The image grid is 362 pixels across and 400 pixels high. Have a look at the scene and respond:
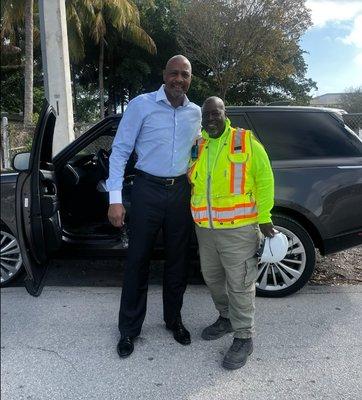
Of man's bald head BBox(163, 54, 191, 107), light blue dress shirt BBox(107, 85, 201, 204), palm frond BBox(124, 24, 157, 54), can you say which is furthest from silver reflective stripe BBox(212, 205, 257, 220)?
palm frond BBox(124, 24, 157, 54)

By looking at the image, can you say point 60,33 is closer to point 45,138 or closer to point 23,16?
point 45,138

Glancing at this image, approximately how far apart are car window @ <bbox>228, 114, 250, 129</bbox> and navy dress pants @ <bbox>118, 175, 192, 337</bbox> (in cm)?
118

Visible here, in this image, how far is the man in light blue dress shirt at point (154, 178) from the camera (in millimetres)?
2934

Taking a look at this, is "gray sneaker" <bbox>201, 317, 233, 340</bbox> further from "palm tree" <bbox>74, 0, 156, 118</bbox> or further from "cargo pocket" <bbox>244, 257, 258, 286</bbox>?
"palm tree" <bbox>74, 0, 156, 118</bbox>

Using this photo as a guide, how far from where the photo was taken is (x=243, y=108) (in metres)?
4.08

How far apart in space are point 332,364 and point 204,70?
2830 centimetres

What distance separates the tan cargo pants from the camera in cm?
289

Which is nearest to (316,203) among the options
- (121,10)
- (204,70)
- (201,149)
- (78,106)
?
(201,149)

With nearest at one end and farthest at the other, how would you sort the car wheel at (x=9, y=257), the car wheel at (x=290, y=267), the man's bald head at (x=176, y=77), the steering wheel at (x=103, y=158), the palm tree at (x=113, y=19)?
the man's bald head at (x=176, y=77)
the car wheel at (x=290, y=267)
the car wheel at (x=9, y=257)
the steering wheel at (x=103, y=158)
the palm tree at (x=113, y=19)

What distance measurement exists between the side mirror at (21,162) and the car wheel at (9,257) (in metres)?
0.70

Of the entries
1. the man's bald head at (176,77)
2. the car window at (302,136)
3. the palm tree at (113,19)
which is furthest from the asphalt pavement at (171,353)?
the palm tree at (113,19)

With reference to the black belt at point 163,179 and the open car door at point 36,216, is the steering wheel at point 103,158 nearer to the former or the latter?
the open car door at point 36,216

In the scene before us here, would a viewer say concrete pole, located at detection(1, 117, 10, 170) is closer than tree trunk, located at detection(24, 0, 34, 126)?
Yes

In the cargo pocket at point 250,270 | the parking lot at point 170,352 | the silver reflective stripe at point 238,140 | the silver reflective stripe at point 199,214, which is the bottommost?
the parking lot at point 170,352
